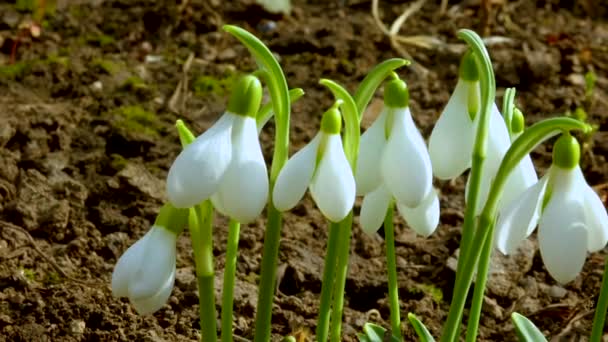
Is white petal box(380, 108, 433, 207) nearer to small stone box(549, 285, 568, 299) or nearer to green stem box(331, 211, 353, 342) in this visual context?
green stem box(331, 211, 353, 342)

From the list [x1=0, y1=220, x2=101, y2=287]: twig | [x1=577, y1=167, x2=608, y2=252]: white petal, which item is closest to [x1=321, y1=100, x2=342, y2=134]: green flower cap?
[x1=577, y1=167, x2=608, y2=252]: white petal

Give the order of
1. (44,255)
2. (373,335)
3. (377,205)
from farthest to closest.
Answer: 1. (44,255)
2. (373,335)
3. (377,205)

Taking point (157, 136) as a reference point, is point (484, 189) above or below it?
above

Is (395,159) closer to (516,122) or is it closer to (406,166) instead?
(406,166)

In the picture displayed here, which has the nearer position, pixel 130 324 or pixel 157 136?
pixel 130 324

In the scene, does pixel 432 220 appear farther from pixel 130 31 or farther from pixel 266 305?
pixel 130 31

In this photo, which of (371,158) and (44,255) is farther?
(44,255)

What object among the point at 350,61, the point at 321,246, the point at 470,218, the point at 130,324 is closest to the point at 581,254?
the point at 470,218

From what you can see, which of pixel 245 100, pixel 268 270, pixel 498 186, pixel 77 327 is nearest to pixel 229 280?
pixel 268 270
